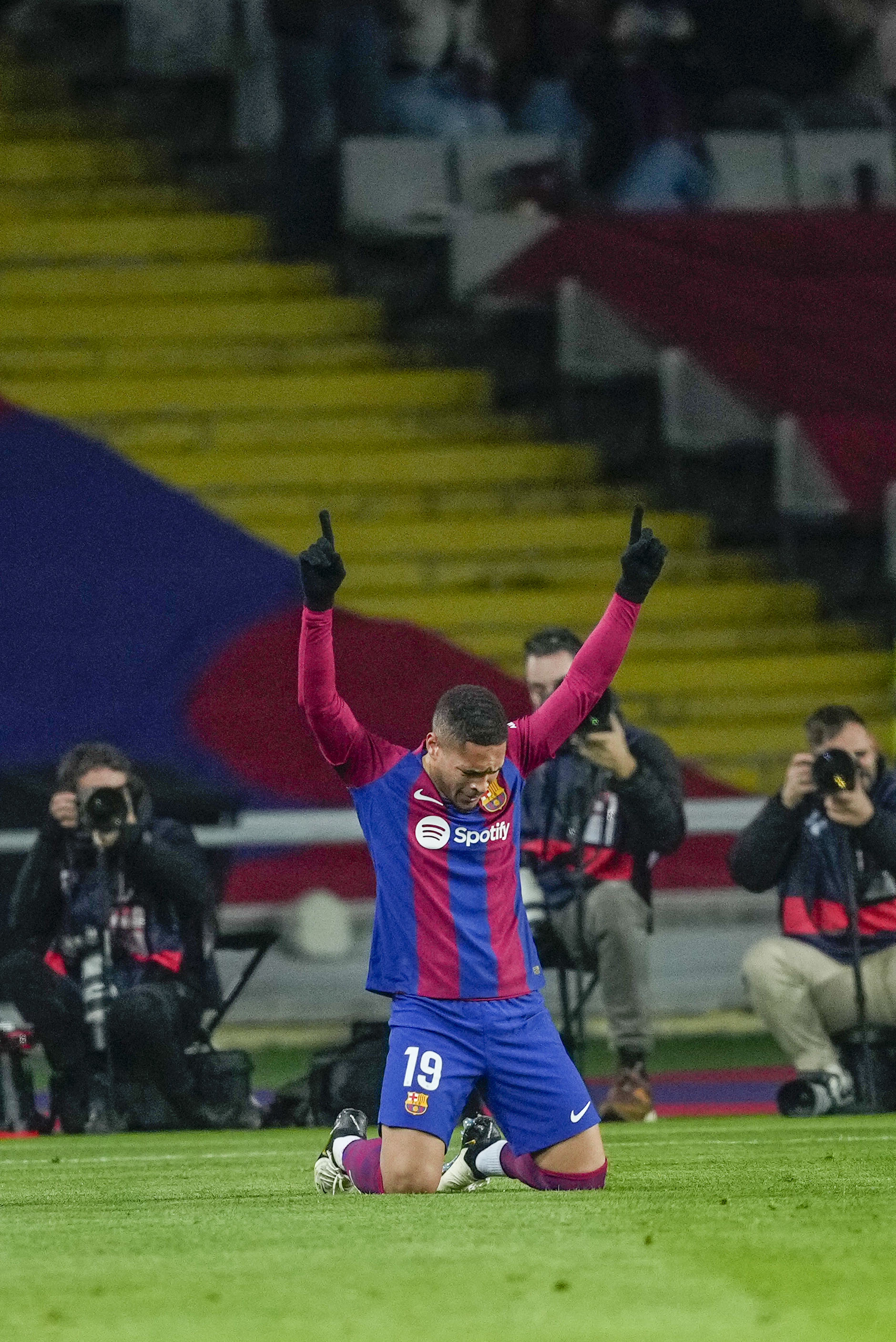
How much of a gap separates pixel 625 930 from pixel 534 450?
6.34 m

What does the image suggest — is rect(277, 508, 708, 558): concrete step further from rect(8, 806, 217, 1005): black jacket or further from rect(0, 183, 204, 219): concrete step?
rect(8, 806, 217, 1005): black jacket

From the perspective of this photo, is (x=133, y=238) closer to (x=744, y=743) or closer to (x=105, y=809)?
(x=744, y=743)

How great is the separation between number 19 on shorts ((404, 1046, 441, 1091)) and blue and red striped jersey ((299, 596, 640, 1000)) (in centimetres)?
14

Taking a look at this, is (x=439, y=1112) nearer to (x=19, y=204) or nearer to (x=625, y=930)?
(x=625, y=930)

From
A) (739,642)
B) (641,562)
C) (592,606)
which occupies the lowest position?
(739,642)

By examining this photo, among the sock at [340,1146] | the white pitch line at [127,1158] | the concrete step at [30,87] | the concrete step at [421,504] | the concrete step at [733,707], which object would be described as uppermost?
the concrete step at [30,87]

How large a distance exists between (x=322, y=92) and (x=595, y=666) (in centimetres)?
991

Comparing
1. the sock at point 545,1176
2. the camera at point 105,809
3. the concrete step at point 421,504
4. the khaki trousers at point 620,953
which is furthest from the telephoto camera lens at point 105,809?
the concrete step at point 421,504

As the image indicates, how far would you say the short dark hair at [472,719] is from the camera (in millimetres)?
5699

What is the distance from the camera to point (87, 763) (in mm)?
8742

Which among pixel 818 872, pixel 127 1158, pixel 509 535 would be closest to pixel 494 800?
pixel 127 1158

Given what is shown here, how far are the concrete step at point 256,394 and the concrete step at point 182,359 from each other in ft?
0.25

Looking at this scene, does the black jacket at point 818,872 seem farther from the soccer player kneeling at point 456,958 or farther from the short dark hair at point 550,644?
the soccer player kneeling at point 456,958

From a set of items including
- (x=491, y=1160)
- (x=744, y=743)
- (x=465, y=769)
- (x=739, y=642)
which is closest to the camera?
(x=465, y=769)
